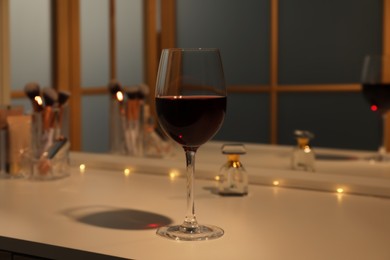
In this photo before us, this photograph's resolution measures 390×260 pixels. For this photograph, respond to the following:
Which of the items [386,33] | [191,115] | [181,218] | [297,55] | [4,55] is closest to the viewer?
[191,115]

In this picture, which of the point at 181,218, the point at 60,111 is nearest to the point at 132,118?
the point at 60,111

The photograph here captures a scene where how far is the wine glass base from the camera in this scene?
0.60 meters

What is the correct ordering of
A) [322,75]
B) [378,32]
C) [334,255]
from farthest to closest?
[322,75], [378,32], [334,255]

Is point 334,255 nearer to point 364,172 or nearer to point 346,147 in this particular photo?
point 364,172

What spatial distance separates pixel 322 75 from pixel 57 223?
885mm

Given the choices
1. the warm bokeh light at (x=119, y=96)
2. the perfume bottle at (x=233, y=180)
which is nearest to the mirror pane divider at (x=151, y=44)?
the warm bokeh light at (x=119, y=96)

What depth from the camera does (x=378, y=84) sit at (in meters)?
1.17

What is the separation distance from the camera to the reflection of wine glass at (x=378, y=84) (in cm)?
115

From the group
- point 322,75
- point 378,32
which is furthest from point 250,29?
point 378,32

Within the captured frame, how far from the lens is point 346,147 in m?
1.33

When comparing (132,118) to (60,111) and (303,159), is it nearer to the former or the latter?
(60,111)

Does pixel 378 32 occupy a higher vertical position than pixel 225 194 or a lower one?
higher

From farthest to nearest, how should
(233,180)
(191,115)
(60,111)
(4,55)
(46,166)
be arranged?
(4,55) < (60,111) < (46,166) < (233,180) < (191,115)

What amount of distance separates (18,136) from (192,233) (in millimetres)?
539
